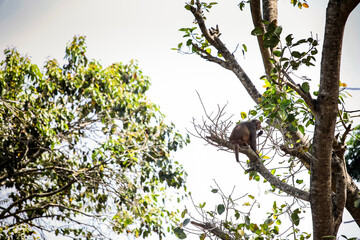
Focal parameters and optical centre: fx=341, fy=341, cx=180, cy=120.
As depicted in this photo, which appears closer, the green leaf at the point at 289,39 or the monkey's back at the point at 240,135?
the green leaf at the point at 289,39

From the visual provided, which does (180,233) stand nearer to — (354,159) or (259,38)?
(259,38)

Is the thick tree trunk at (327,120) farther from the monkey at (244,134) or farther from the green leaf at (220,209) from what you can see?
the monkey at (244,134)

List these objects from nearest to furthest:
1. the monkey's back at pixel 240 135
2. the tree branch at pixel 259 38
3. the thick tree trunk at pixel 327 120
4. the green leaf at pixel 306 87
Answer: the thick tree trunk at pixel 327 120
the green leaf at pixel 306 87
the tree branch at pixel 259 38
the monkey's back at pixel 240 135

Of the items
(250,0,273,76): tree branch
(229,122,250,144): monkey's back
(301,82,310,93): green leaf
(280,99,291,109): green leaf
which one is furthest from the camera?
(229,122,250,144): monkey's back

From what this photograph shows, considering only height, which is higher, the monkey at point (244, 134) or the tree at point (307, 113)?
the monkey at point (244, 134)

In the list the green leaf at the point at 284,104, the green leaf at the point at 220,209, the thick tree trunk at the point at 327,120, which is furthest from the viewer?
the green leaf at the point at 220,209

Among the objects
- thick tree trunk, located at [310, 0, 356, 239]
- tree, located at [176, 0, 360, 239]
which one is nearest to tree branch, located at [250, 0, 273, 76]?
tree, located at [176, 0, 360, 239]

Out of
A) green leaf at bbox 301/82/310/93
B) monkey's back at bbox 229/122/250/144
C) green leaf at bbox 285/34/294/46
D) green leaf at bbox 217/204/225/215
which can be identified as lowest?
green leaf at bbox 217/204/225/215

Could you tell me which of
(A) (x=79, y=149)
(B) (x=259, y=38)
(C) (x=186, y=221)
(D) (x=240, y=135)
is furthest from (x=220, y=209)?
(A) (x=79, y=149)

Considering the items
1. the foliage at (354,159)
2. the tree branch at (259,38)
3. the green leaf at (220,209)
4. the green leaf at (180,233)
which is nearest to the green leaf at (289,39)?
the tree branch at (259,38)

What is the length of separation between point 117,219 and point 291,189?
13.5 feet

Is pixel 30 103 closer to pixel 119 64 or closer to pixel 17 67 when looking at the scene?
pixel 17 67

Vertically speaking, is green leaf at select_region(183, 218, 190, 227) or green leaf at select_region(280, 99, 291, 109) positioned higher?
green leaf at select_region(280, 99, 291, 109)

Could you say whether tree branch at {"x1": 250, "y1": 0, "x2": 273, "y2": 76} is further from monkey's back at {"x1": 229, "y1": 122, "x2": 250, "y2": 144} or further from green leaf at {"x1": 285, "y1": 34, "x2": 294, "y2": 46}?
monkey's back at {"x1": 229, "y1": 122, "x2": 250, "y2": 144}
